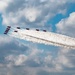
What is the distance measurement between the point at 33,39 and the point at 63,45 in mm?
19426

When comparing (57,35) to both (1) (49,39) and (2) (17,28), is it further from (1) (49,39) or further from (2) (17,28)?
(2) (17,28)

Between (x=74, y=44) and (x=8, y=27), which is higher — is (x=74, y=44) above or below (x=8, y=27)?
below

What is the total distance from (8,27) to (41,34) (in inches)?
866

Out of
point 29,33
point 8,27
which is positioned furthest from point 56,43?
point 8,27

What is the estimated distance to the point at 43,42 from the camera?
7584 inches

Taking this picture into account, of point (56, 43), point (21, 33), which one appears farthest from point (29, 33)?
point (56, 43)

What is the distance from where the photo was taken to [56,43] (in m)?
190

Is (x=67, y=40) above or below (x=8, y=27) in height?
below

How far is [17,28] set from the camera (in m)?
190

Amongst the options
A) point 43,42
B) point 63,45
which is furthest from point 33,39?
point 63,45

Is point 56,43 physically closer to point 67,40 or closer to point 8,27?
point 67,40

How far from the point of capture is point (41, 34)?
7854 inches

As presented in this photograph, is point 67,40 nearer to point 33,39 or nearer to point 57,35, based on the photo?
point 57,35

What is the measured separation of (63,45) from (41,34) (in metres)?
17.3
